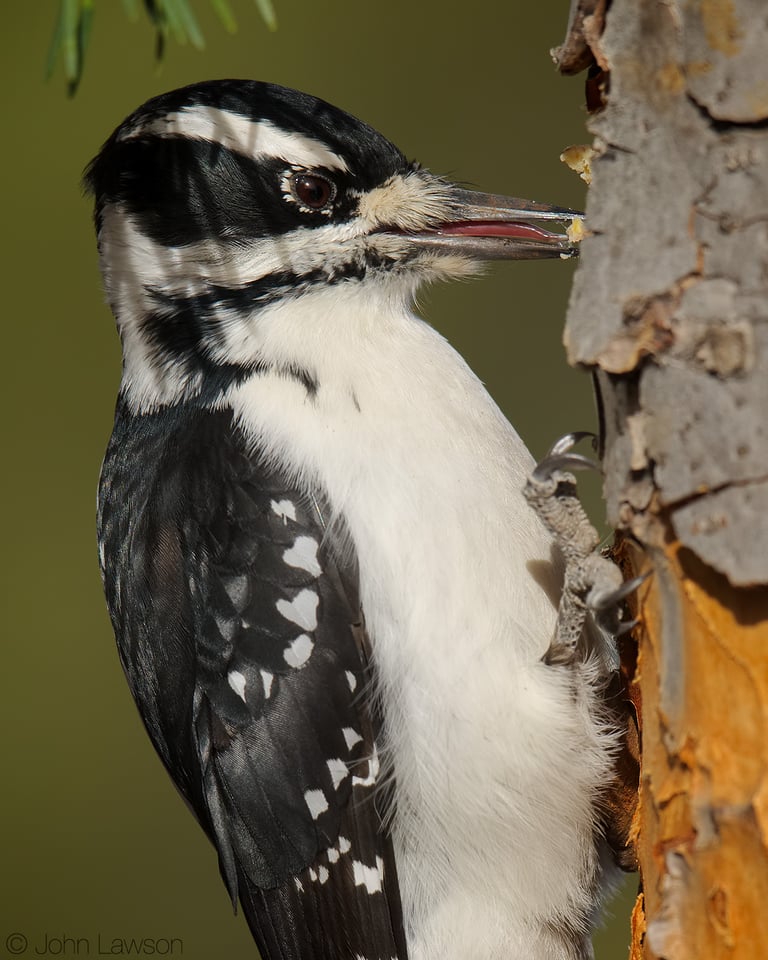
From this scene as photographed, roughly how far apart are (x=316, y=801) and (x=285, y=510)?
1.42 feet

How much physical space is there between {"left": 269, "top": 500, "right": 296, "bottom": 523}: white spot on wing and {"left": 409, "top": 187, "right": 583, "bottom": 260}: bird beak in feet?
1.57

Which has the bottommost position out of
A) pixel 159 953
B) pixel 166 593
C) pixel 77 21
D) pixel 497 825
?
pixel 159 953

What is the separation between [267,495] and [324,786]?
0.44m

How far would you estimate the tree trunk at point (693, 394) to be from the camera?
1171mm

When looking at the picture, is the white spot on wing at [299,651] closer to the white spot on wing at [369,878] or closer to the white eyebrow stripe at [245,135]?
the white spot on wing at [369,878]

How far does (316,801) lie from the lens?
1.82 metres

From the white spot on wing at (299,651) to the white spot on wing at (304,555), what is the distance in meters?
0.10

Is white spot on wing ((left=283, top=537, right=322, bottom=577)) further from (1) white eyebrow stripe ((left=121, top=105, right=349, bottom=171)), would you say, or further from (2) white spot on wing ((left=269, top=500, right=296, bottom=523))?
(1) white eyebrow stripe ((left=121, top=105, right=349, bottom=171))

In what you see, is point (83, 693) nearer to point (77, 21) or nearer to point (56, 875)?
point (56, 875)

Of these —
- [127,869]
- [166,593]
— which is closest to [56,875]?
[127,869]

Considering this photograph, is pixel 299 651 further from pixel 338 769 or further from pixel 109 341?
pixel 109 341

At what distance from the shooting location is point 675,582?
1282 millimetres

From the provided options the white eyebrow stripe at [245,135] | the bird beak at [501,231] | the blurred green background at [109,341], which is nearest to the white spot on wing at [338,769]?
the bird beak at [501,231]

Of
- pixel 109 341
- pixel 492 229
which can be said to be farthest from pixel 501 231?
pixel 109 341
